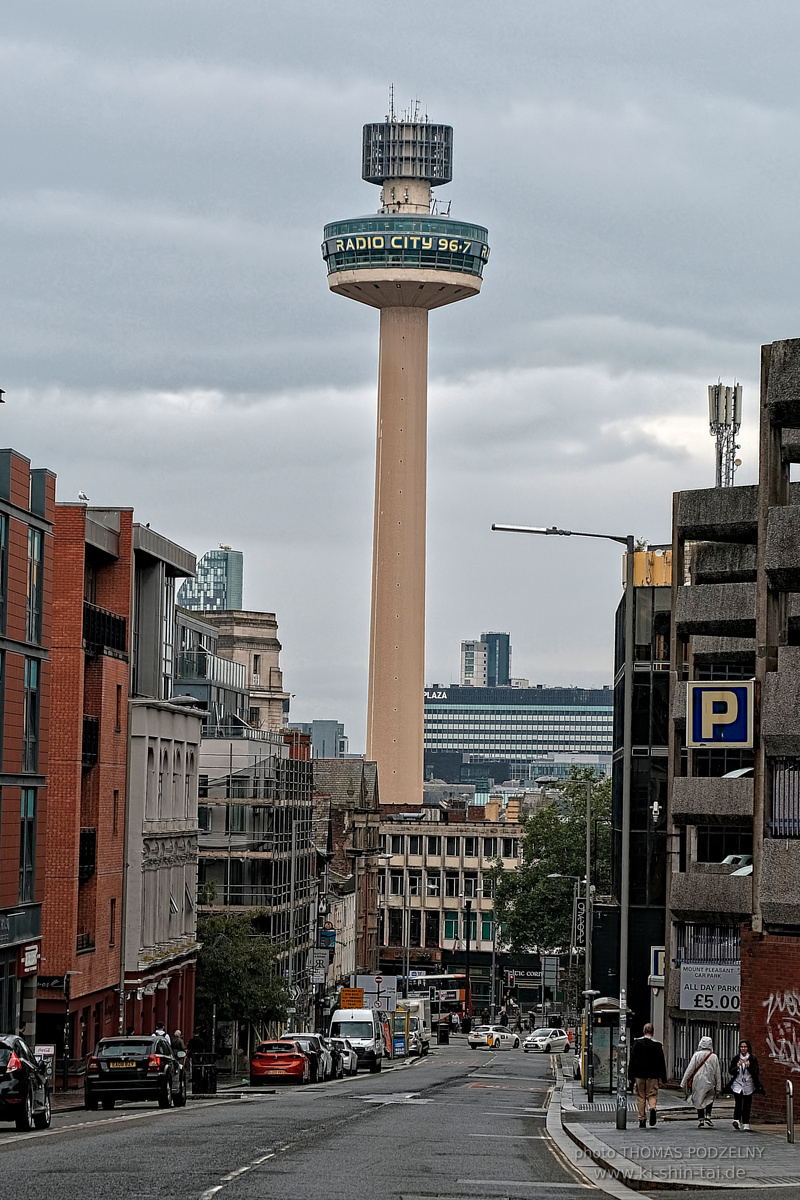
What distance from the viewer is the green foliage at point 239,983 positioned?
230 ft

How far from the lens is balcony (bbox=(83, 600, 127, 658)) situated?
57625 millimetres

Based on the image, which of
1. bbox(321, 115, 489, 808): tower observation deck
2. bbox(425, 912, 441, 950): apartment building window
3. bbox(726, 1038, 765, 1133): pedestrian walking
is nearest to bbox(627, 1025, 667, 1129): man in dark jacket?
bbox(726, 1038, 765, 1133): pedestrian walking

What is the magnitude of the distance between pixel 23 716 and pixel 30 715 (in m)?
0.78

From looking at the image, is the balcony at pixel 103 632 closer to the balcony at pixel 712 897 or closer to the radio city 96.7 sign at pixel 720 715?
the balcony at pixel 712 897

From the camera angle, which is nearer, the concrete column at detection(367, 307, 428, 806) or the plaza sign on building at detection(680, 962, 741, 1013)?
the plaza sign on building at detection(680, 962, 741, 1013)

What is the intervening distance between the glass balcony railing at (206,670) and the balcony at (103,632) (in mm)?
20619

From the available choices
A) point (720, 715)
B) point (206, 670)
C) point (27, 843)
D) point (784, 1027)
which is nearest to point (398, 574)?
point (206, 670)

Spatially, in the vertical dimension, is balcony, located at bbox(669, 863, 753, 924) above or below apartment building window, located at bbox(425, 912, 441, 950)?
above

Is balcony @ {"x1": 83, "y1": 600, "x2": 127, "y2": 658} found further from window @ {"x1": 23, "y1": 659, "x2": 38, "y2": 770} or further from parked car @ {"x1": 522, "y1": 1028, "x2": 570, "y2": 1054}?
parked car @ {"x1": 522, "y1": 1028, "x2": 570, "y2": 1054}

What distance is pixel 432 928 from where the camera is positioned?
148 metres

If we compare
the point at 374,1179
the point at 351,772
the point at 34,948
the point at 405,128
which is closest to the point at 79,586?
the point at 34,948

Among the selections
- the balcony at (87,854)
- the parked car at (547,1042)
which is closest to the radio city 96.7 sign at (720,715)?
the balcony at (87,854)

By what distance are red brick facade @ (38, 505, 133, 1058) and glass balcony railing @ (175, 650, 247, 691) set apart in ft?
75.7

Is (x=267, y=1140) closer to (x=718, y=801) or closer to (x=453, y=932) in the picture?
(x=718, y=801)
